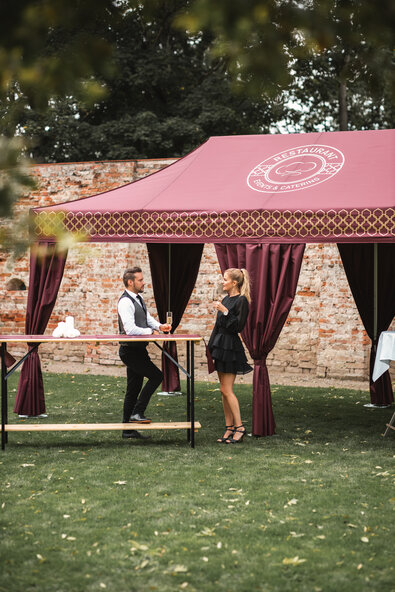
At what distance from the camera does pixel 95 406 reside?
9.83 metres

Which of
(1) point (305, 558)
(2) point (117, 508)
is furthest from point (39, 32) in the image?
(2) point (117, 508)

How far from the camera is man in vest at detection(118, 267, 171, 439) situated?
7492mm

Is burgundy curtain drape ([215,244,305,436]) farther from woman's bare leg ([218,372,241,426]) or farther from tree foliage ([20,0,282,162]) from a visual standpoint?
tree foliage ([20,0,282,162])

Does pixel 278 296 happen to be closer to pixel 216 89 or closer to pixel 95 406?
pixel 95 406

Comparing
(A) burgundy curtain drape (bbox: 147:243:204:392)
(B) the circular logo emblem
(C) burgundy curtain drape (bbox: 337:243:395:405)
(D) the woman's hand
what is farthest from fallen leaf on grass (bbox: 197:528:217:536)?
(A) burgundy curtain drape (bbox: 147:243:204:392)

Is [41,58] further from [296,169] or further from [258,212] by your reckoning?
[296,169]

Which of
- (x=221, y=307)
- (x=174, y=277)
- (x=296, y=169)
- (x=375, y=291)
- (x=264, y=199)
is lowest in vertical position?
(x=221, y=307)

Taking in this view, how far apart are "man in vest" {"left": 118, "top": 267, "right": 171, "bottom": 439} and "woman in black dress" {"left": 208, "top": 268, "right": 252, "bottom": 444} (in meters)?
0.62

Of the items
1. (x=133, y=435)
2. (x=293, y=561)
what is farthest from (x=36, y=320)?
(x=293, y=561)

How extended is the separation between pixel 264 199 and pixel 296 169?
0.88m

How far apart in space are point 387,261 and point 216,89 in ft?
33.0

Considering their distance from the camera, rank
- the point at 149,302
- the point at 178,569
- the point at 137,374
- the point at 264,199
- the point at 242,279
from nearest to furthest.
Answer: the point at 178,569 < the point at 242,279 < the point at 137,374 < the point at 264,199 < the point at 149,302

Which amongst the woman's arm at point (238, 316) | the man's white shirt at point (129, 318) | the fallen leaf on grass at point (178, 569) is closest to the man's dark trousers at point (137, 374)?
the man's white shirt at point (129, 318)

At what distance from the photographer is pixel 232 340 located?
734 cm
